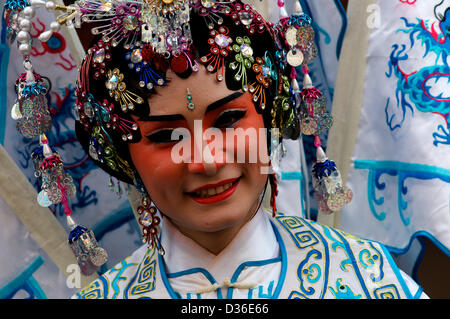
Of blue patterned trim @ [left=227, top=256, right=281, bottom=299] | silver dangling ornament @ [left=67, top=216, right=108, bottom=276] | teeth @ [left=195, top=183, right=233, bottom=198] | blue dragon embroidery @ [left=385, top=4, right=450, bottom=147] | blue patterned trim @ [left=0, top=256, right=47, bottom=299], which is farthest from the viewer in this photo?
blue patterned trim @ [left=0, top=256, right=47, bottom=299]

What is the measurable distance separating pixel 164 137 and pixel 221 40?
29 centimetres

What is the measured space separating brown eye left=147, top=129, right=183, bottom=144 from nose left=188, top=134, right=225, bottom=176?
51 millimetres

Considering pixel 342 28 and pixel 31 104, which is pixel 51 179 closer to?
pixel 31 104

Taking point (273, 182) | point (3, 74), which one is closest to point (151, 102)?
point (273, 182)

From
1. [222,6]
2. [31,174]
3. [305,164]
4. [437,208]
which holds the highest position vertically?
[222,6]

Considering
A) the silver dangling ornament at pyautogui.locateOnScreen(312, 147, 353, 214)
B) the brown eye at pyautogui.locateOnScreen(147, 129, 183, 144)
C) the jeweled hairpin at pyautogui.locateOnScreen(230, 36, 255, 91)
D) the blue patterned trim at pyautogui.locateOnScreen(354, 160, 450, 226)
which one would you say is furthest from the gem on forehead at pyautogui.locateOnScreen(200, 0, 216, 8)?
the blue patterned trim at pyautogui.locateOnScreen(354, 160, 450, 226)

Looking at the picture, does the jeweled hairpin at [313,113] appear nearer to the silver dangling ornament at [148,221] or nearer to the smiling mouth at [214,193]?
the smiling mouth at [214,193]

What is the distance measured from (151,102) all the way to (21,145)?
855mm

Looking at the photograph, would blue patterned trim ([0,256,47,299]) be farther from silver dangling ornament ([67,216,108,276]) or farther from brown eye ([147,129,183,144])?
brown eye ([147,129,183,144])

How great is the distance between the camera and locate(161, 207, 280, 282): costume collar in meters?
1.56

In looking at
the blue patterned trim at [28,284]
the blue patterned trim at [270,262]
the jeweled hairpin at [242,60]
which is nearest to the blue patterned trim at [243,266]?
the blue patterned trim at [270,262]

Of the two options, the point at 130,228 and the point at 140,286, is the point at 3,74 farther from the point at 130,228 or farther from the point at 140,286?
the point at 140,286

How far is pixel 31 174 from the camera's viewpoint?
202cm

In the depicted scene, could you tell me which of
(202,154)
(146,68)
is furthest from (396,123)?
(146,68)
